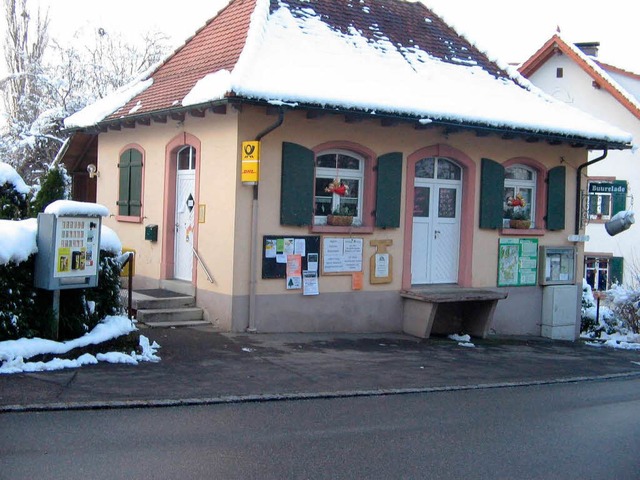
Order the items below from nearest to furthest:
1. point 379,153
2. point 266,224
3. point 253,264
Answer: point 253,264 → point 266,224 → point 379,153

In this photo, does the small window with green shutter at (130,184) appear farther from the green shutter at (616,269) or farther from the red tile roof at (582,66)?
the green shutter at (616,269)

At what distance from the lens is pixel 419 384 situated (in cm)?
983

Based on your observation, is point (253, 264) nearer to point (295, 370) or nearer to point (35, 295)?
point (295, 370)

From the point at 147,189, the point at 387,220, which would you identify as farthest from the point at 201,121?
the point at 387,220

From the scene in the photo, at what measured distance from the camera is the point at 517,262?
52.6 ft

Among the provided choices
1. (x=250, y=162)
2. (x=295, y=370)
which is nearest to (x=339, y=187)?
(x=250, y=162)

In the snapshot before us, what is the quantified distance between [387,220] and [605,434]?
6781mm

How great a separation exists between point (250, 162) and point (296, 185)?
3.15ft

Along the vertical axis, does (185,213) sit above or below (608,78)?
below

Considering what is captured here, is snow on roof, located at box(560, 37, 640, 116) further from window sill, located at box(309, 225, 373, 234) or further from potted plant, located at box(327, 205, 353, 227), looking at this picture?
potted plant, located at box(327, 205, 353, 227)

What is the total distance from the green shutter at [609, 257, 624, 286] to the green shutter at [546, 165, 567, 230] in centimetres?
1387

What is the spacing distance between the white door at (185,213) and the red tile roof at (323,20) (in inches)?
43.9

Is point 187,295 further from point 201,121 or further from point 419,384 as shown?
point 419,384

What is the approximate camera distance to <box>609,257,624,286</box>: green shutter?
2912 centimetres
